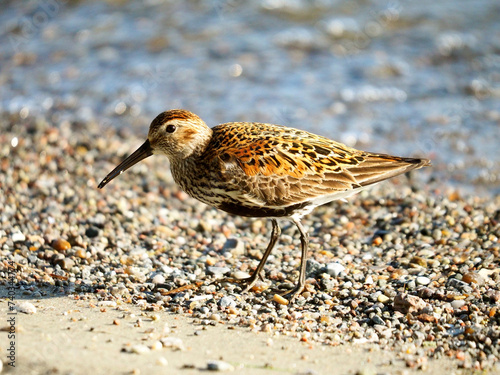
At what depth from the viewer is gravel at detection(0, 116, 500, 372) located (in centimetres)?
604

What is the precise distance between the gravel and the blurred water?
7.00 ft

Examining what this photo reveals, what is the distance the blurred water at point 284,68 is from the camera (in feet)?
41.1

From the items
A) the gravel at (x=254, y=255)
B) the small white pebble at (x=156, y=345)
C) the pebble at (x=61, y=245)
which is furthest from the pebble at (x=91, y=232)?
the small white pebble at (x=156, y=345)

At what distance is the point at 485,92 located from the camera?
14039 mm

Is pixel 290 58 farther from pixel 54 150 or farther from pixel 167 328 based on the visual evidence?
pixel 167 328

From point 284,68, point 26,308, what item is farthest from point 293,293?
point 284,68

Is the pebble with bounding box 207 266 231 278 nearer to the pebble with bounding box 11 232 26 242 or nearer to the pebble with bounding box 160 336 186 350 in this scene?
the pebble with bounding box 160 336 186 350

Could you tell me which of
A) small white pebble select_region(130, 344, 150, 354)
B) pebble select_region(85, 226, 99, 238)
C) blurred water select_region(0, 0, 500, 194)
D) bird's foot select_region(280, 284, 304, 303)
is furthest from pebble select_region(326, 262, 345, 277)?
blurred water select_region(0, 0, 500, 194)

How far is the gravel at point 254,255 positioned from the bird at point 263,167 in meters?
0.55

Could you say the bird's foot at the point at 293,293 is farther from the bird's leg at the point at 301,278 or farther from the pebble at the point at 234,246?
the pebble at the point at 234,246

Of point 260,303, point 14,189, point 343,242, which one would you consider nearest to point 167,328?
point 260,303

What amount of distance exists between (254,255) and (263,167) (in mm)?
1575

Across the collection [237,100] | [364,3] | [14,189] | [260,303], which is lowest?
[260,303]

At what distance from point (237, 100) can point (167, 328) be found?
8319 millimetres
